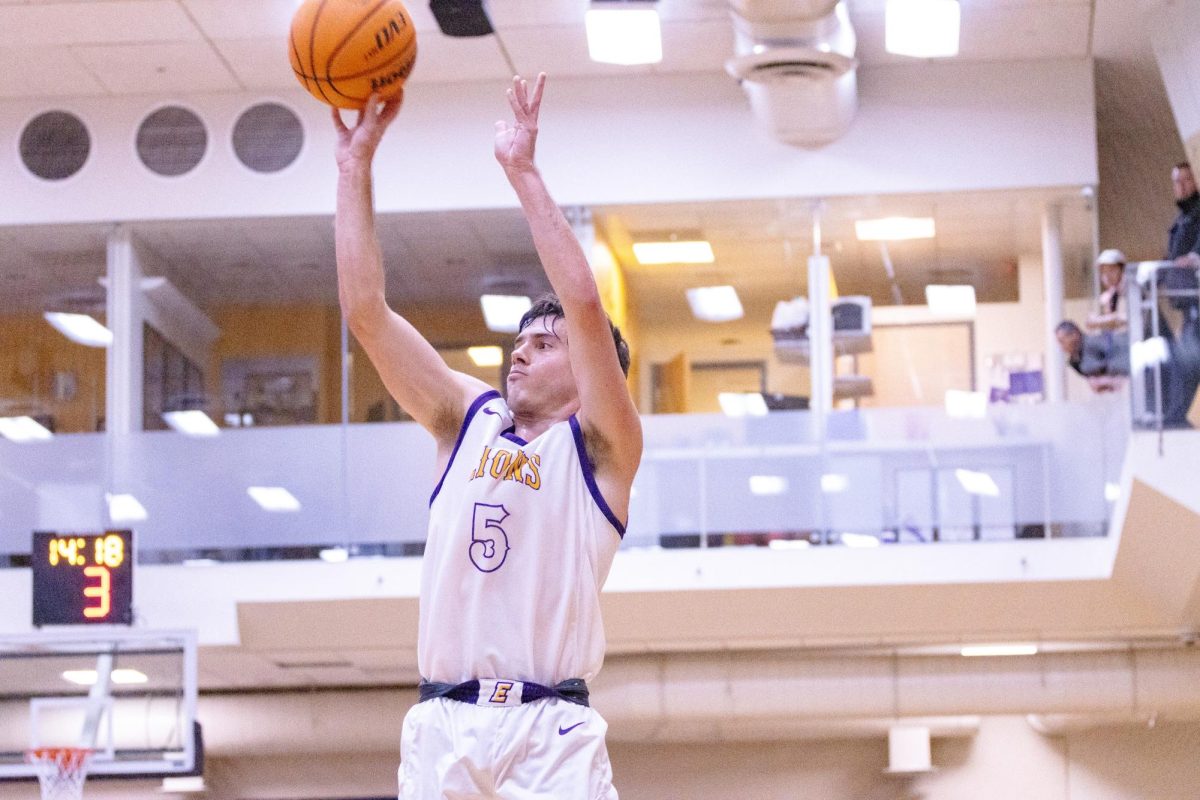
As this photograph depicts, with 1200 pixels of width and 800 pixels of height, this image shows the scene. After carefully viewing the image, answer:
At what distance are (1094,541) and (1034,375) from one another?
1111 mm

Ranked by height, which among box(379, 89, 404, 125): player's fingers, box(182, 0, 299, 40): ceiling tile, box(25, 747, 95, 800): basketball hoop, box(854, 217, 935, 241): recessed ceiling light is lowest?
box(25, 747, 95, 800): basketball hoop

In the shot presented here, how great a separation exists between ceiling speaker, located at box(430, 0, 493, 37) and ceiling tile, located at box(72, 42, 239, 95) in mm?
1690

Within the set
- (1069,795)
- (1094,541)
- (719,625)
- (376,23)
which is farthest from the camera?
(1069,795)

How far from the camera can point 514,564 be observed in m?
3.35

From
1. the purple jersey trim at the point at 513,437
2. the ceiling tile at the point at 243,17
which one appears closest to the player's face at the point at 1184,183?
the ceiling tile at the point at 243,17

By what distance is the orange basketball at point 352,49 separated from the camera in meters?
3.81

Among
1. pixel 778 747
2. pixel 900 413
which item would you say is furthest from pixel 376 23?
pixel 778 747

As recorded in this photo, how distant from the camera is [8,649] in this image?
36.8 ft

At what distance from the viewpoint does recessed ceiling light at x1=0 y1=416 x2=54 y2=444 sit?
11844 mm

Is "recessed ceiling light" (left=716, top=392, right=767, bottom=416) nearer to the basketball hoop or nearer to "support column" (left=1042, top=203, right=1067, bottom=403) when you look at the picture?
"support column" (left=1042, top=203, right=1067, bottom=403)

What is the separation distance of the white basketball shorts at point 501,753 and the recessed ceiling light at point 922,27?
8.30 metres

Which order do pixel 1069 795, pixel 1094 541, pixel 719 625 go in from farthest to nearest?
pixel 1069 795
pixel 719 625
pixel 1094 541

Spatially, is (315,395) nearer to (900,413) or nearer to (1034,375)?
(900,413)

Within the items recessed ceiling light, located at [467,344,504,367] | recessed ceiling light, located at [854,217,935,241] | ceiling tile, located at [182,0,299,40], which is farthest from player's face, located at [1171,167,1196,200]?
ceiling tile, located at [182,0,299,40]
